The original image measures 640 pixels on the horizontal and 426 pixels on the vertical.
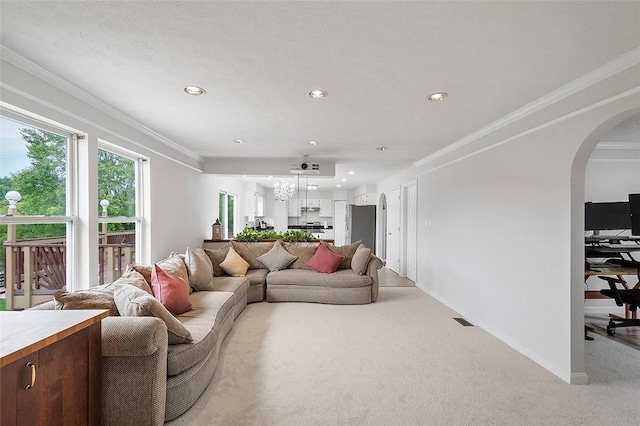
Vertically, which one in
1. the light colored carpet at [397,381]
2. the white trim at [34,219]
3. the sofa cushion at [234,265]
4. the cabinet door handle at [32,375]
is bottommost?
the light colored carpet at [397,381]

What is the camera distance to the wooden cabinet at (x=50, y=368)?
116 cm

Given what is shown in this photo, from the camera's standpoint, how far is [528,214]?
2861 millimetres

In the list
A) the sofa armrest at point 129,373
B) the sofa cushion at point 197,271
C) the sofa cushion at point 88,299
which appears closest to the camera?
the sofa armrest at point 129,373

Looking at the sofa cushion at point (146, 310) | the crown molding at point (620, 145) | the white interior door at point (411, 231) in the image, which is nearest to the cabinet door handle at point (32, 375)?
the sofa cushion at point (146, 310)

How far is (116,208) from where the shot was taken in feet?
11.2

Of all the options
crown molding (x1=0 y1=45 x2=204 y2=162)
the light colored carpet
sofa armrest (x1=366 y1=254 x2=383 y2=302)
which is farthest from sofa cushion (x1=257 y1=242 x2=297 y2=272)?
crown molding (x1=0 y1=45 x2=204 y2=162)

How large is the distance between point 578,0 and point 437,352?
285 cm

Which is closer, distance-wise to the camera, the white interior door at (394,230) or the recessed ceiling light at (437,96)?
the recessed ceiling light at (437,96)

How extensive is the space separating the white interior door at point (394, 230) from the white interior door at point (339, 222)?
118 inches

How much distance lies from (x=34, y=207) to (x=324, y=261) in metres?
3.55

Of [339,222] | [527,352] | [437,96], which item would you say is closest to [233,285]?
[437,96]

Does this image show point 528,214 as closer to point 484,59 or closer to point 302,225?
point 484,59

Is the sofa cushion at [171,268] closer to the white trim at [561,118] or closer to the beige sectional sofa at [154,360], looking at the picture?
the beige sectional sofa at [154,360]

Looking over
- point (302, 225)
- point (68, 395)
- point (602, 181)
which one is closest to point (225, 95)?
point (68, 395)
